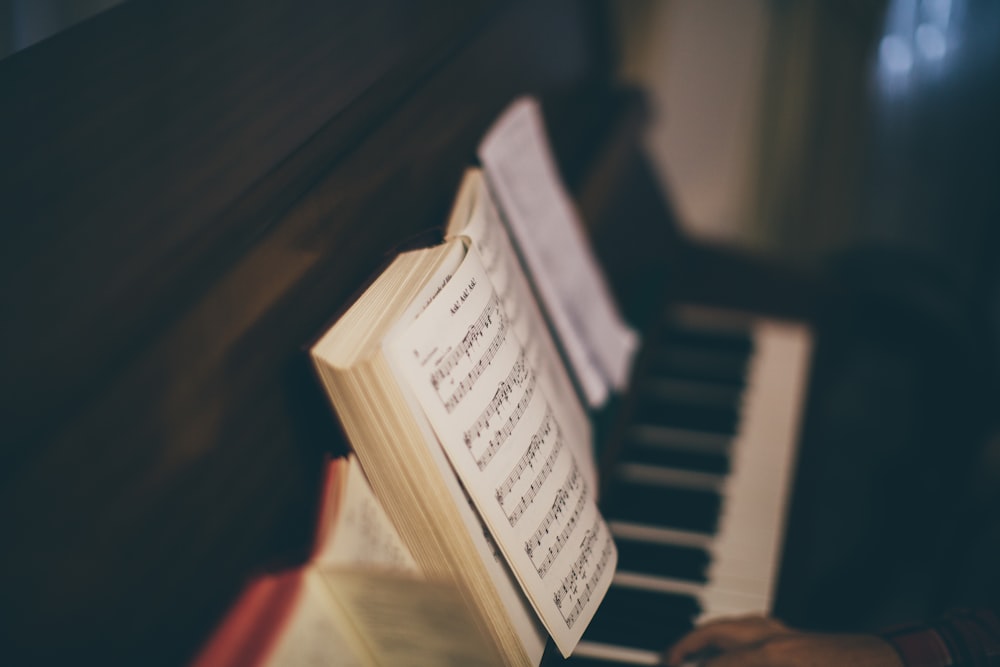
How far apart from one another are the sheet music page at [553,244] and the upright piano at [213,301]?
0.07 metres

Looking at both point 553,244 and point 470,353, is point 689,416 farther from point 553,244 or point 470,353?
point 470,353

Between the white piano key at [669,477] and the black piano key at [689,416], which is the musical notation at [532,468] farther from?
the black piano key at [689,416]

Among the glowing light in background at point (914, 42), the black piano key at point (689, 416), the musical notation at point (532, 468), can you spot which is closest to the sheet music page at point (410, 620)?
the musical notation at point (532, 468)

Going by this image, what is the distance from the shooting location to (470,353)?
705mm

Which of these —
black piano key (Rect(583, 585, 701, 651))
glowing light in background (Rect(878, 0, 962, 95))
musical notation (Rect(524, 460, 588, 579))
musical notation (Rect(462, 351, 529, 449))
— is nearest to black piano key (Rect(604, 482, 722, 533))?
black piano key (Rect(583, 585, 701, 651))

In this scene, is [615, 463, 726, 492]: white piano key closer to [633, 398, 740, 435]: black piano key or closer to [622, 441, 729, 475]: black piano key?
[622, 441, 729, 475]: black piano key

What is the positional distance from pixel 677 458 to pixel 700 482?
0.06 metres

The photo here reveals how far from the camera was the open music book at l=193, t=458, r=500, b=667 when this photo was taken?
2.07 feet

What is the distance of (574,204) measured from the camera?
1416mm

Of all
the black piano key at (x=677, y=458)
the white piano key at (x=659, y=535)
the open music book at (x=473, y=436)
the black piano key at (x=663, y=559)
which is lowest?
the open music book at (x=473, y=436)

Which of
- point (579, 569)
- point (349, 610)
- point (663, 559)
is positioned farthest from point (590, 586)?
point (663, 559)

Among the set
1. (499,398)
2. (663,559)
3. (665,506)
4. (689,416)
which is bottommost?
(499,398)

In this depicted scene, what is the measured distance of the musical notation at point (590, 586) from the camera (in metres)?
0.79

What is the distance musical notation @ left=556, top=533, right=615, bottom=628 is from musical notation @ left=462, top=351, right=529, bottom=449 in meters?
0.21
